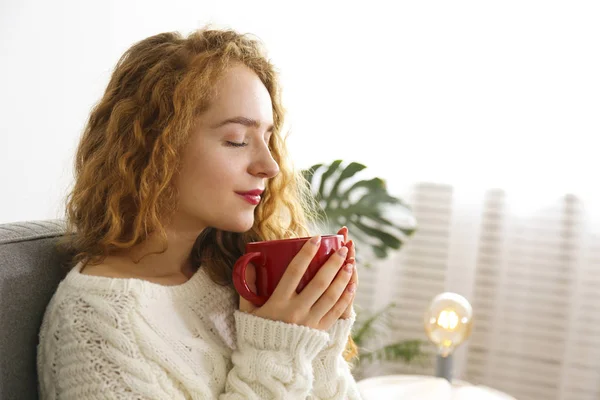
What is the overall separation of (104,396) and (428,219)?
1.95 meters

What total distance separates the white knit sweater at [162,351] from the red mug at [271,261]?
5 centimetres

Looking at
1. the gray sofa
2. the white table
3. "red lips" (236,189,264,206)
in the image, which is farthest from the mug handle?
the white table

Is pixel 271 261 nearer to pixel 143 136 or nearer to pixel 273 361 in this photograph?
pixel 273 361

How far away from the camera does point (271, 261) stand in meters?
0.93

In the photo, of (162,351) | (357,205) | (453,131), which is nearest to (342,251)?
(162,351)

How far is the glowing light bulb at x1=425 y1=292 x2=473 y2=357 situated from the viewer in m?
1.78

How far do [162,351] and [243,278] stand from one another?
14 cm

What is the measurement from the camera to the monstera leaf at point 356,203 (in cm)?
227

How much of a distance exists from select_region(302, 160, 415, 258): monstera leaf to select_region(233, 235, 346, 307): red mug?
50.8 inches

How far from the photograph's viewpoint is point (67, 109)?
7.47 feet

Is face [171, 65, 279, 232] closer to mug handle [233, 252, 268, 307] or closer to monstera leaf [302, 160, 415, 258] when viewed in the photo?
mug handle [233, 252, 268, 307]

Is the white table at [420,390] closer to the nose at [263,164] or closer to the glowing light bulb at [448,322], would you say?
the glowing light bulb at [448,322]

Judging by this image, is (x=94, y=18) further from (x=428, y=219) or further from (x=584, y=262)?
(x=584, y=262)

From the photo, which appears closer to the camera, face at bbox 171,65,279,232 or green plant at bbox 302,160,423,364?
face at bbox 171,65,279,232
